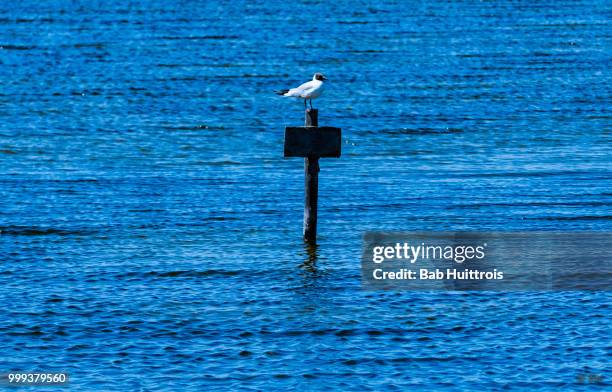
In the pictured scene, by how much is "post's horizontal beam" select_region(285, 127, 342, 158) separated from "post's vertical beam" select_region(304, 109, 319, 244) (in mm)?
205

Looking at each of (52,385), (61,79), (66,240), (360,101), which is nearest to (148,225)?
(66,240)

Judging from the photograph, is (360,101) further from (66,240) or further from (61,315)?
(61,315)

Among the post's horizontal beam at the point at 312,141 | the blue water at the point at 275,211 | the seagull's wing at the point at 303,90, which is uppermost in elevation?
the seagull's wing at the point at 303,90

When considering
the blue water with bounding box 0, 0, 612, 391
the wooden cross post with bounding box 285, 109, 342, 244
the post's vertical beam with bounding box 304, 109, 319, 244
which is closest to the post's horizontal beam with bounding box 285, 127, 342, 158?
the wooden cross post with bounding box 285, 109, 342, 244

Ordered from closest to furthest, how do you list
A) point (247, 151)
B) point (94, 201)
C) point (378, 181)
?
point (94, 201)
point (378, 181)
point (247, 151)

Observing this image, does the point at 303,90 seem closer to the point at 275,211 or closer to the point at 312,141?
the point at 312,141

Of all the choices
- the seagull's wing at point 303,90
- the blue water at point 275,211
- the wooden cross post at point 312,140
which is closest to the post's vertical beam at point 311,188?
the wooden cross post at point 312,140

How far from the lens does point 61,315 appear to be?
1988 centimetres

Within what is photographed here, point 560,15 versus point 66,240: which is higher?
point 560,15

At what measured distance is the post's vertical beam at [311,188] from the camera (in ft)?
77.2

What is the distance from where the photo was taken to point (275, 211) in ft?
93.6

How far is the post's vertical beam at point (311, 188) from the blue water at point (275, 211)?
0.34 metres

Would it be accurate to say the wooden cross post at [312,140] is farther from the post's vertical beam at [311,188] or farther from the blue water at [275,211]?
the blue water at [275,211]

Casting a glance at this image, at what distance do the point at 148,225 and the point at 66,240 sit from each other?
6.70 ft
